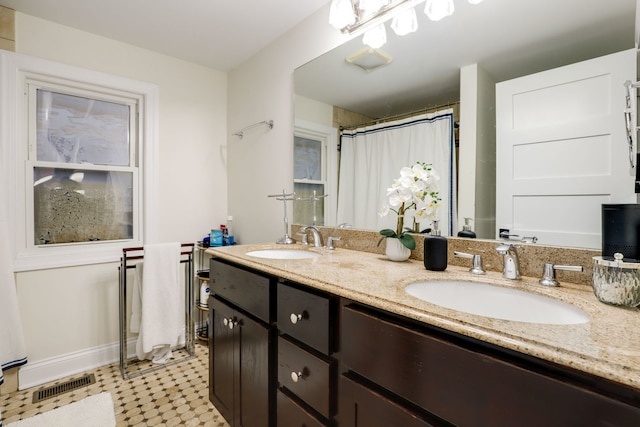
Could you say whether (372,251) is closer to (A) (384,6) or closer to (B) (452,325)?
(B) (452,325)

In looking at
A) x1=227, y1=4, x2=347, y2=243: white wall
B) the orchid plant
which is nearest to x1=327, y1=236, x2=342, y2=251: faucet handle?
the orchid plant

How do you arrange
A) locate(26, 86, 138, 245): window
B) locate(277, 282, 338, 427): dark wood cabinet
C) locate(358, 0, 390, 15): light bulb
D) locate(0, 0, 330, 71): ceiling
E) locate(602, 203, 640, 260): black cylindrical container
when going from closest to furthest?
locate(602, 203, 640, 260): black cylindrical container < locate(277, 282, 338, 427): dark wood cabinet < locate(358, 0, 390, 15): light bulb < locate(0, 0, 330, 71): ceiling < locate(26, 86, 138, 245): window

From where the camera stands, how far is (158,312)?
213cm

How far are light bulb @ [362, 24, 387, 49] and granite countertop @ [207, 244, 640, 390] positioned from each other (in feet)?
3.60

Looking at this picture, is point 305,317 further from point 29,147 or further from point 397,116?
point 29,147

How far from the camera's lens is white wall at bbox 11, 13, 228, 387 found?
195 centimetres

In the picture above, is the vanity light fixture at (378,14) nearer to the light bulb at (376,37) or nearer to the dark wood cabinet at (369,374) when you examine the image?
the light bulb at (376,37)

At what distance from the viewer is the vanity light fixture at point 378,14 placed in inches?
51.9

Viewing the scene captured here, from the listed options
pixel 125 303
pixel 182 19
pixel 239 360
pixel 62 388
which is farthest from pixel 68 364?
pixel 182 19

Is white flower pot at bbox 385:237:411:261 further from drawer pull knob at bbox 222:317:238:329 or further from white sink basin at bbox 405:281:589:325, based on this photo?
drawer pull knob at bbox 222:317:238:329

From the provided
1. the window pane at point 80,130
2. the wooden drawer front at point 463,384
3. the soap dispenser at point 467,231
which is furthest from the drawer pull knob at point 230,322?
the window pane at point 80,130

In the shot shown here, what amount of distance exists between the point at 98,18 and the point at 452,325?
100 inches

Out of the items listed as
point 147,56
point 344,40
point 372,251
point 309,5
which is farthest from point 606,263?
point 147,56

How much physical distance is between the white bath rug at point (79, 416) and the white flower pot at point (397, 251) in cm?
166
